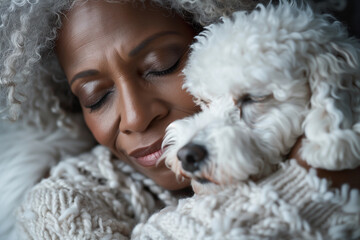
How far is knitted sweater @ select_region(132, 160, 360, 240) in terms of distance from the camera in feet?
2.44

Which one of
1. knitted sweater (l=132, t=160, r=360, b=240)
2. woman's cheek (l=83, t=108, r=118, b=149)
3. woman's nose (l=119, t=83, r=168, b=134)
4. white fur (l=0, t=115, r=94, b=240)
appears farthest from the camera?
white fur (l=0, t=115, r=94, b=240)

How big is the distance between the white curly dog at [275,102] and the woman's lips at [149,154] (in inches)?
10.9

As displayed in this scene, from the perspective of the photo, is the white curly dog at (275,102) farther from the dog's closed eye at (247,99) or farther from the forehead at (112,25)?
the forehead at (112,25)

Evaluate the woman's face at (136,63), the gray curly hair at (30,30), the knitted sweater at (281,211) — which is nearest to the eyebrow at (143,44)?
the woman's face at (136,63)

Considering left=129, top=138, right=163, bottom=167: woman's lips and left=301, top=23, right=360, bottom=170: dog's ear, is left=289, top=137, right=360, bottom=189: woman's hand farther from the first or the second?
left=129, top=138, right=163, bottom=167: woman's lips

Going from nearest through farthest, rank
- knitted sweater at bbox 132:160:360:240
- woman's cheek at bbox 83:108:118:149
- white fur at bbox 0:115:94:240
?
knitted sweater at bbox 132:160:360:240, woman's cheek at bbox 83:108:118:149, white fur at bbox 0:115:94:240

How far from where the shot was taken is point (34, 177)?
1.38 m

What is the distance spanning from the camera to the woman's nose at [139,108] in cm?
110

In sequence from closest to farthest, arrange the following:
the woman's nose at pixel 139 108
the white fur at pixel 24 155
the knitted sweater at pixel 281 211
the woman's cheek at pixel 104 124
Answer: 1. the knitted sweater at pixel 281 211
2. the woman's nose at pixel 139 108
3. the woman's cheek at pixel 104 124
4. the white fur at pixel 24 155

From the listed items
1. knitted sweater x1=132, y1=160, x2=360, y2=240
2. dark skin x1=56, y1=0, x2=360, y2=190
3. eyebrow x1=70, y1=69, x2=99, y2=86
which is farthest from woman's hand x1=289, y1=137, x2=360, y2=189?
eyebrow x1=70, y1=69, x2=99, y2=86

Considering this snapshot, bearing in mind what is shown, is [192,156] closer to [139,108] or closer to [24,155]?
[139,108]

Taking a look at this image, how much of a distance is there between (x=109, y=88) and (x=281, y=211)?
67 cm

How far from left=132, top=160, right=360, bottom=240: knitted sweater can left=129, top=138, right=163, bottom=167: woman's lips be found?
362mm

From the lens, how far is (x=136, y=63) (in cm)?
114
